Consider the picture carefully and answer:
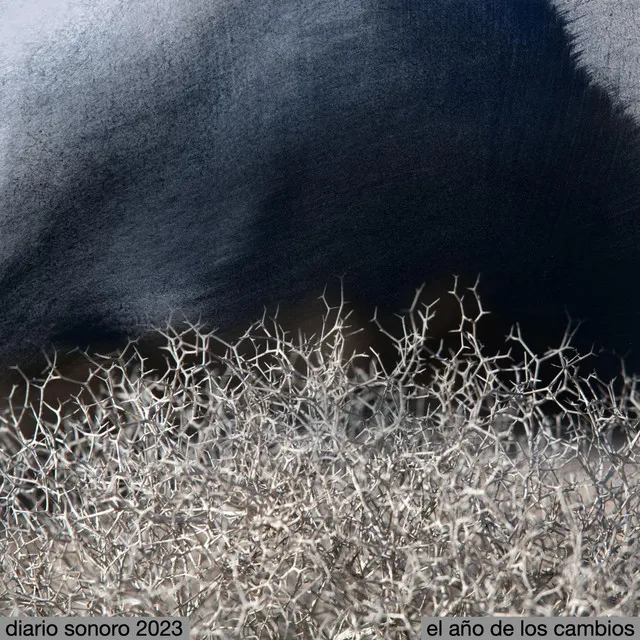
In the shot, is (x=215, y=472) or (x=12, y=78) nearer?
(x=215, y=472)

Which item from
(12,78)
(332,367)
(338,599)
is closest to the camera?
(338,599)

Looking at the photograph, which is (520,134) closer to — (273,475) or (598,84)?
(598,84)

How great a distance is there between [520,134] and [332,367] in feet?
1.41

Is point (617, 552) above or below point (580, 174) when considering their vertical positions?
below

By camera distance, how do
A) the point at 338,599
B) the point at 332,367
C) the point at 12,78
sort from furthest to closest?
1. the point at 12,78
2. the point at 332,367
3. the point at 338,599

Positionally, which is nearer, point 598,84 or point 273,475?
point 273,475

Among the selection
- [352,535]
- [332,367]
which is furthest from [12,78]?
[352,535]

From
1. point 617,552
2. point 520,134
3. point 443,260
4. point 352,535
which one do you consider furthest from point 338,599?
point 520,134

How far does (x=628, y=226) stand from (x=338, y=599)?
64cm

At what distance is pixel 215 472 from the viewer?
557 mm

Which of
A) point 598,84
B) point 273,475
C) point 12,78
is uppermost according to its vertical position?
point 12,78

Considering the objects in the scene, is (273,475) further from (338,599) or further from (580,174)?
(580,174)

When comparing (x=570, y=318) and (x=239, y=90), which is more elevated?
(x=239, y=90)

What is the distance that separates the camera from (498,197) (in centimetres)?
93
